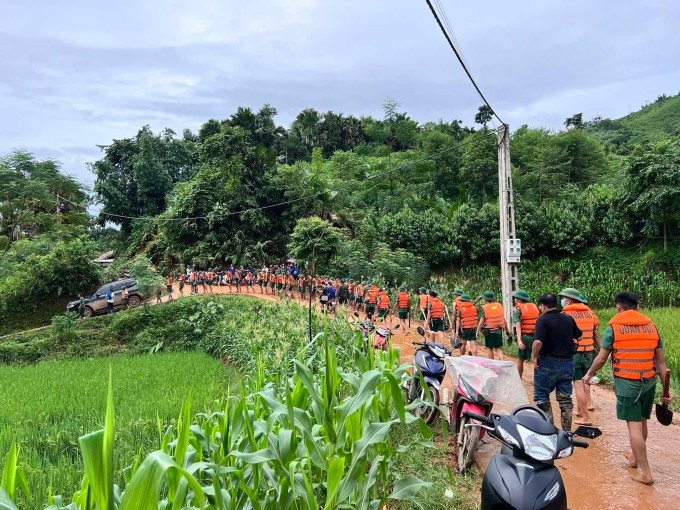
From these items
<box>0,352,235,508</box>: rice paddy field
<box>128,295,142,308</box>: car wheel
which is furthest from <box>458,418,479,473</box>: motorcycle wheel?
<box>128,295,142,308</box>: car wheel

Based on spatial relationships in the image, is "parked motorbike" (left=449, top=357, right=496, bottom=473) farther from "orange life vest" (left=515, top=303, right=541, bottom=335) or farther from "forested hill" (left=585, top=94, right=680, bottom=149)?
"forested hill" (left=585, top=94, right=680, bottom=149)

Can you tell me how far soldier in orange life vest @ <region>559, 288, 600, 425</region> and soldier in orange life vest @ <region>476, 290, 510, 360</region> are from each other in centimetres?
169

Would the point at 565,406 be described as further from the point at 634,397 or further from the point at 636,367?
the point at 636,367

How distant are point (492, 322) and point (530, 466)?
5.13m

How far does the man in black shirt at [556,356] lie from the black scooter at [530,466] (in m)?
2.32

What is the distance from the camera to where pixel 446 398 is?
4926mm

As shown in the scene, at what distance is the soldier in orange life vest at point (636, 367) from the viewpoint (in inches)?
150

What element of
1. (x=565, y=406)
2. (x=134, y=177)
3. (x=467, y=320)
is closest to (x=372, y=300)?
(x=467, y=320)

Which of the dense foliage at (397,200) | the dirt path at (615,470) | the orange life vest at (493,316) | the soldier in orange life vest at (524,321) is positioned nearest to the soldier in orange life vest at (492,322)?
the orange life vest at (493,316)

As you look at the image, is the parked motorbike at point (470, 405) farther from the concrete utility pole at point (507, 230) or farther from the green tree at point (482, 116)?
the green tree at point (482, 116)

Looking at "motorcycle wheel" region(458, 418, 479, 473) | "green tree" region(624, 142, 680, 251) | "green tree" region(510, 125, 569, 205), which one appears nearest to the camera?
"motorcycle wheel" region(458, 418, 479, 473)

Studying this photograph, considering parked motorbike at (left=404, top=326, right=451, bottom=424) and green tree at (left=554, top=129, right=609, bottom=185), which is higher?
green tree at (left=554, top=129, right=609, bottom=185)

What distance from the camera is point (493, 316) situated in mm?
7273

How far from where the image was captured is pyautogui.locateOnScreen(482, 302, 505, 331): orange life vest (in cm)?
724
